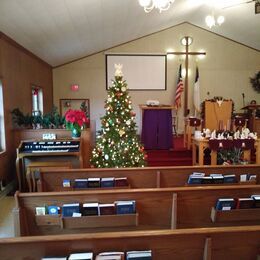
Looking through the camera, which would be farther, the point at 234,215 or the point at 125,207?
the point at 234,215

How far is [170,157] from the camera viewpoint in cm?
596

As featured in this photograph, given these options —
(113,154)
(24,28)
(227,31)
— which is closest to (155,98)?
(227,31)

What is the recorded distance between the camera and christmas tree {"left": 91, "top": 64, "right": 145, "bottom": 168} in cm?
457

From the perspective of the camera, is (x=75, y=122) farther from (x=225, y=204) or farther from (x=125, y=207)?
(x=225, y=204)

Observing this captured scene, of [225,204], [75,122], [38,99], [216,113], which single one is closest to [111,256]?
[225,204]

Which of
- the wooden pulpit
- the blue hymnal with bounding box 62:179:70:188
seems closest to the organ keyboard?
the blue hymnal with bounding box 62:179:70:188

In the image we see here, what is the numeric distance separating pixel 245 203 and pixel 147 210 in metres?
0.79

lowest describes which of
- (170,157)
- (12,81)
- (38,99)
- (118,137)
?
(170,157)

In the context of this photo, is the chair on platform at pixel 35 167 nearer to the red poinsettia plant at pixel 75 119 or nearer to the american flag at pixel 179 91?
the red poinsettia plant at pixel 75 119

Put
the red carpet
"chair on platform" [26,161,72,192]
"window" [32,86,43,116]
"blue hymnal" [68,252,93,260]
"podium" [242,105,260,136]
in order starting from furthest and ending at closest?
"podium" [242,105,260,136] → "window" [32,86,43,116] → the red carpet → "chair on platform" [26,161,72,192] → "blue hymnal" [68,252,93,260]

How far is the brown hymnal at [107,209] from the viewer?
193 centimetres

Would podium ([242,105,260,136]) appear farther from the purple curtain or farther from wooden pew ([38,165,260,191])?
wooden pew ([38,165,260,191])

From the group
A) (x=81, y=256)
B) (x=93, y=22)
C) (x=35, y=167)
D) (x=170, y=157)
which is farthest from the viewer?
(x=170, y=157)

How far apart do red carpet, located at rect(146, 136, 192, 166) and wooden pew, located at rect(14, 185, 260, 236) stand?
3732 mm
